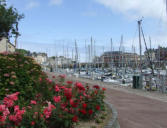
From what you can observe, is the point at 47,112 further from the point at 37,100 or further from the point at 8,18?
the point at 8,18

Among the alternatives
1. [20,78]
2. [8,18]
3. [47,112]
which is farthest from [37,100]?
[8,18]

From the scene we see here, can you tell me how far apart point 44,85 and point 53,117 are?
6.96 feet

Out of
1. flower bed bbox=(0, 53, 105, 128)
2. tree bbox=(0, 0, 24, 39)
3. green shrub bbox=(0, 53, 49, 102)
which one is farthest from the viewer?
tree bbox=(0, 0, 24, 39)

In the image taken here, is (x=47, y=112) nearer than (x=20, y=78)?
Yes

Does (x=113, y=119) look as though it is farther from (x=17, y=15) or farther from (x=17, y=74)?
(x=17, y=15)

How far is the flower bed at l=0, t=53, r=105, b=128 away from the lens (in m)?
4.05

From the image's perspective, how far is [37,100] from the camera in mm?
5824

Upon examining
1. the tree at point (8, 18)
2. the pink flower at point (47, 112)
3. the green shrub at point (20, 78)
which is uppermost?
Result: the tree at point (8, 18)

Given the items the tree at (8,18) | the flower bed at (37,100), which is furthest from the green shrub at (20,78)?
the tree at (8,18)

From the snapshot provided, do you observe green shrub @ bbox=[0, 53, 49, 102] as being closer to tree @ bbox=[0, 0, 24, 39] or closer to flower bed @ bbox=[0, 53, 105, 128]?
flower bed @ bbox=[0, 53, 105, 128]

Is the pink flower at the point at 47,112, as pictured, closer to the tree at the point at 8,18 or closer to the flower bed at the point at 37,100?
the flower bed at the point at 37,100

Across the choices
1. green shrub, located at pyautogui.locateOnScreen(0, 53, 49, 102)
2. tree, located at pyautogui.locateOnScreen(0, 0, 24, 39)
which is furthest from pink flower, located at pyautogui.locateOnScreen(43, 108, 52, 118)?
tree, located at pyautogui.locateOnScreen(0, 0, 24, 39)

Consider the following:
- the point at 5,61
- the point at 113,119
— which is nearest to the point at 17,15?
the point at 5,61

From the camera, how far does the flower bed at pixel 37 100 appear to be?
160 inches
